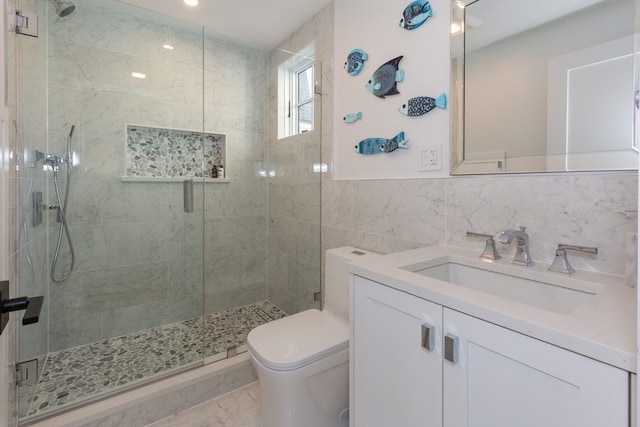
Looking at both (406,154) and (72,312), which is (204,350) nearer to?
(72,312)

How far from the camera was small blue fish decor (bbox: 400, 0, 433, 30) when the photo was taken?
1.38 metres

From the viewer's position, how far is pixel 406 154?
59.3 inches

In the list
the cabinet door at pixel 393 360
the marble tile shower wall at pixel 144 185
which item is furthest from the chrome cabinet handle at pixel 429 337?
the marble tile shower wall at pixel 144 185

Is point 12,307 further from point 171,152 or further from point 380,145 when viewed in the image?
point 171,152

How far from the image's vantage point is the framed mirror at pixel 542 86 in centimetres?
92

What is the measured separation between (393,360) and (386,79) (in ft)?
4.49

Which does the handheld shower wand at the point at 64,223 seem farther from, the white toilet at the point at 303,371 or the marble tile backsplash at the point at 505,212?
Answer: the marble tile backsplash at the point at 505,212

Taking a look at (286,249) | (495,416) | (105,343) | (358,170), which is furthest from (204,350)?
(495,416)

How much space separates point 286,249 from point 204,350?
95cm

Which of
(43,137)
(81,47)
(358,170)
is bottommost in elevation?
(358,170)

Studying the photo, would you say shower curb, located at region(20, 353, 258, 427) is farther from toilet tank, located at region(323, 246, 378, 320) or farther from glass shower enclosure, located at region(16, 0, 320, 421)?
toilet tank, located at region(323, 246, 378, 320)

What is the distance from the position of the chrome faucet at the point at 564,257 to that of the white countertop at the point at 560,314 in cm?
3

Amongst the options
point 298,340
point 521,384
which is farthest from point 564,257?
point 298,340

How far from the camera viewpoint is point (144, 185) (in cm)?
222
